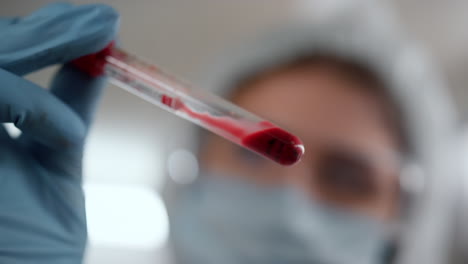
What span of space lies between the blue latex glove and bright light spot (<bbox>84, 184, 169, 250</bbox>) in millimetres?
631

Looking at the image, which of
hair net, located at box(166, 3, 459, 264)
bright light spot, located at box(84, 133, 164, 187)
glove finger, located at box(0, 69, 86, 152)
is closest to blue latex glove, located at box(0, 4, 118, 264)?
glove finger, located at box(0, 69, 86, 152)

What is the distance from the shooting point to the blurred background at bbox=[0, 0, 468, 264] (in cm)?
140

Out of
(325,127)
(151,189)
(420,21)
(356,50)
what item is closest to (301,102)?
(325,127)

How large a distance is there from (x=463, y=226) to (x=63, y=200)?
7.28ft

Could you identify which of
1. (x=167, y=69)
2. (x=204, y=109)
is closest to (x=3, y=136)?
(x=204, y=109)

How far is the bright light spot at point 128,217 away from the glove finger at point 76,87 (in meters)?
0.63

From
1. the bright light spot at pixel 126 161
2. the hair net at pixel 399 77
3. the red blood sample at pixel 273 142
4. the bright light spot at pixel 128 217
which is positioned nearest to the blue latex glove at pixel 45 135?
the red blood sample at pixel 273 142

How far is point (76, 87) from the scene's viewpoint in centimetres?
52

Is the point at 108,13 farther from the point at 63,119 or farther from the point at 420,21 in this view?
the point at 420,21

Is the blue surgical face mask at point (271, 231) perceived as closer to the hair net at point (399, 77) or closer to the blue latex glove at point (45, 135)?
the hair net at point (399, 77)

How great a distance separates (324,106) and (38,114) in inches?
38.2

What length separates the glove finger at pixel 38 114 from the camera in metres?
0.42

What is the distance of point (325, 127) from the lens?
4.08 feet

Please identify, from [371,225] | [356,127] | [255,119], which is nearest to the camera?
[255,119]
